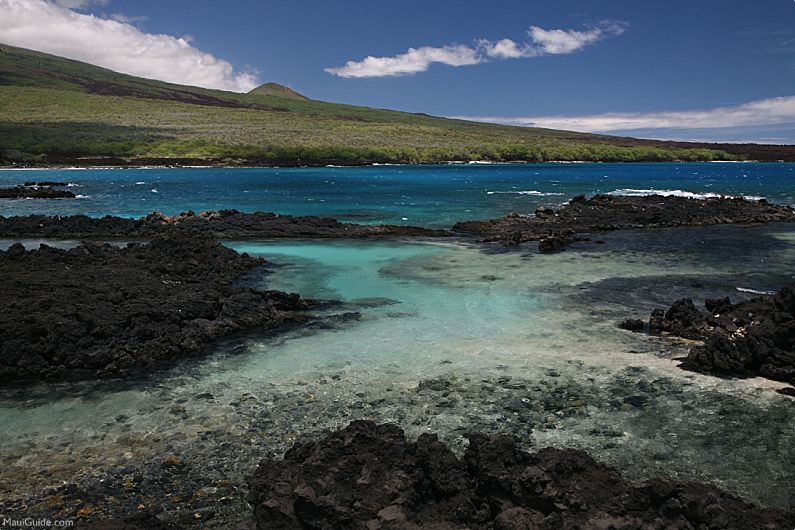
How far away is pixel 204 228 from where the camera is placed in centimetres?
3114

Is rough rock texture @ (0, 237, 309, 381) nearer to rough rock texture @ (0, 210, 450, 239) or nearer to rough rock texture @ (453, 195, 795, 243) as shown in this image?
rough rock texture @ (0, 210, 450, 239)

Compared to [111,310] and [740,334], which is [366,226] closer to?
[111,310]

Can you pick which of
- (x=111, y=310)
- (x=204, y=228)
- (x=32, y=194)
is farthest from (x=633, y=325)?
(x=32, y=194)

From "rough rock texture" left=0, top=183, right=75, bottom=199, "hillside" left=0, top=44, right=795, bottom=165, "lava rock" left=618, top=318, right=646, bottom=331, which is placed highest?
"hillside" left=0, top=44, right=795, bottom=165

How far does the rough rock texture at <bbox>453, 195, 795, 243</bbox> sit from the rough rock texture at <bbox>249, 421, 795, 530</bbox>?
2157cm

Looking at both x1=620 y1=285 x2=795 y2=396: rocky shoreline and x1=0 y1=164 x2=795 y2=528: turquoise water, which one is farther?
x1=620 y1=285 x2=795 y2=396: rocky shoreline

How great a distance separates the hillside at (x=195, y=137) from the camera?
104 metres

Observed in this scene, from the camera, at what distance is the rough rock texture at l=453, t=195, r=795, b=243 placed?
104 ft

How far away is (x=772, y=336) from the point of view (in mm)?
11539

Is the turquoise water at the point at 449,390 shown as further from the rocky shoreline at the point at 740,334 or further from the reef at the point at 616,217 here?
the reef at the point at 616,217

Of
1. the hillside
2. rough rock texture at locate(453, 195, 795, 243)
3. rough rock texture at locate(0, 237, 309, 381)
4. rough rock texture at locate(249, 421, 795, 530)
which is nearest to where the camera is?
rough rock texture at locate(249, 421, 795, 530)

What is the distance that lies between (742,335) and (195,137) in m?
122

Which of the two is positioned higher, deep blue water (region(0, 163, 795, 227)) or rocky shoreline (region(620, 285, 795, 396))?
rocky shoreline (region(620, 285, 795, 396))

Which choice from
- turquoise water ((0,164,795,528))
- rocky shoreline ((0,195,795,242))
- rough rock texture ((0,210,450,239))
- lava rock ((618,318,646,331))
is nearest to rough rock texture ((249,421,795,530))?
turquoise water ((0,164,795,528))
